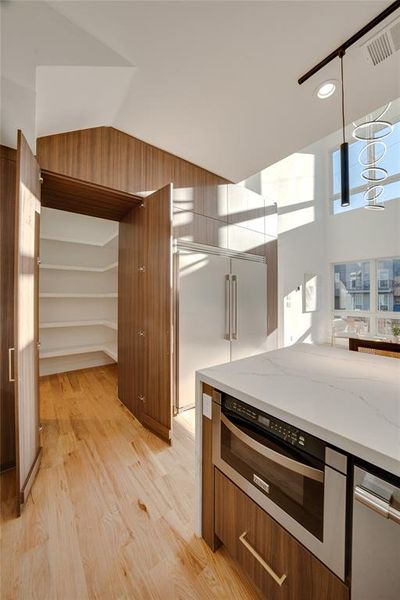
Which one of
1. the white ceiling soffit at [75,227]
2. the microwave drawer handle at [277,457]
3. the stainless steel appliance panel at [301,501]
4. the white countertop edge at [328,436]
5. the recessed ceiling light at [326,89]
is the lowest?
the stainless steel appliance panel at [301,501]

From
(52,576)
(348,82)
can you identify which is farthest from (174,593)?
(348,82)

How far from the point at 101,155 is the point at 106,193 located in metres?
0.31

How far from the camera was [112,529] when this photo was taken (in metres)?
1.38

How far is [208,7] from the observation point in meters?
1.29

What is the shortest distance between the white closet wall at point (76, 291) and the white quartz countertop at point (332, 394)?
3219mm

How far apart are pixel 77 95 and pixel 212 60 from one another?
0.94m

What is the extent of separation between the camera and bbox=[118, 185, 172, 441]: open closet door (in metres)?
2.12

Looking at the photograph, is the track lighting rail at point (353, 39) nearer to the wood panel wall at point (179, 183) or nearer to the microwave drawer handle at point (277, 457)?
the wood panel wall at point (179, 183)

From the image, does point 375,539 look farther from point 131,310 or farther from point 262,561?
point 131,310

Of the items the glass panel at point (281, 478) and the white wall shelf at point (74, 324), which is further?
the white wall shelf at point (74, 324)

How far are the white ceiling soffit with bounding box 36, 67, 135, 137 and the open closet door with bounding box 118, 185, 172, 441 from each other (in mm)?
711

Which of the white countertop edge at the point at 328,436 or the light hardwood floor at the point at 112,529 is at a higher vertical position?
the white countertop edge at the point at 328,436

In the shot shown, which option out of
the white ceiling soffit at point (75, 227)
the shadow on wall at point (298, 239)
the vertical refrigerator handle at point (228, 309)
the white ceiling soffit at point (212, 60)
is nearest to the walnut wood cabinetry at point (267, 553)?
the vertical refrigerator handle at point (228, 309)

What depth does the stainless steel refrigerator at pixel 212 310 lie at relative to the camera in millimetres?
2664
